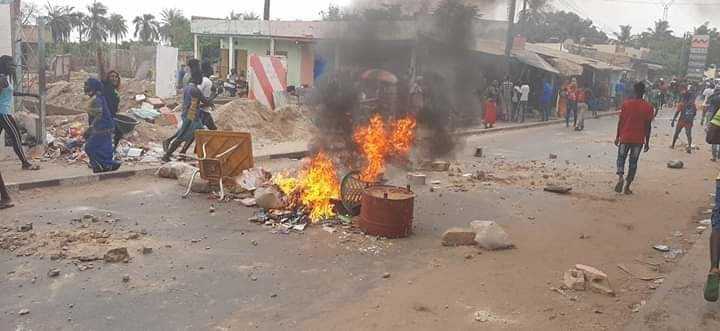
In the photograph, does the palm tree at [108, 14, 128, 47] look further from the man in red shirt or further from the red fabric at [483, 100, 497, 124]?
the man in red shirt

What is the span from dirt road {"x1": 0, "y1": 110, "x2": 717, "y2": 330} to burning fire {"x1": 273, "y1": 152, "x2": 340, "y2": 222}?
46 cm

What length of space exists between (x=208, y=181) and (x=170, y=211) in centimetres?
97

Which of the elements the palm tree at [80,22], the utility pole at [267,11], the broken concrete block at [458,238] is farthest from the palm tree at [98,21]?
the broken concrete block at [458,238]

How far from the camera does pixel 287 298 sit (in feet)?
14.3

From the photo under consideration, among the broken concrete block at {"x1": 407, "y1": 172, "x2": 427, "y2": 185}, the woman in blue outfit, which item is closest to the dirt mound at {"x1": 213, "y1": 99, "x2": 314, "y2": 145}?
the woman in blue outfit

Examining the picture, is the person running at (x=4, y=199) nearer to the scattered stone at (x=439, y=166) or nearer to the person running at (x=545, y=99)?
the scattered stone at (x=439, y=166)

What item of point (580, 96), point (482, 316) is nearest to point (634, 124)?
point (482, 316)

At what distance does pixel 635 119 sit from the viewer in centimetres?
839

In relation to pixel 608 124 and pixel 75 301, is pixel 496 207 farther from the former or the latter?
pixel 608 124

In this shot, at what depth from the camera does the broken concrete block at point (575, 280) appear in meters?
4.70

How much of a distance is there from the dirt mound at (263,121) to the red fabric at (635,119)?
6.69 meters

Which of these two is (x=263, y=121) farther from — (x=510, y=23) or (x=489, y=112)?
(x=489, y=112)

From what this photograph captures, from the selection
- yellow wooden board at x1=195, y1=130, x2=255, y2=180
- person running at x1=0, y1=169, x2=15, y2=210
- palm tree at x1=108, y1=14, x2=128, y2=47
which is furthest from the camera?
palm tree at x1=108, y1=14, x2=128, y2=47

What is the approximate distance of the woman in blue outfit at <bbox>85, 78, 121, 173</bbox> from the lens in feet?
26.3
